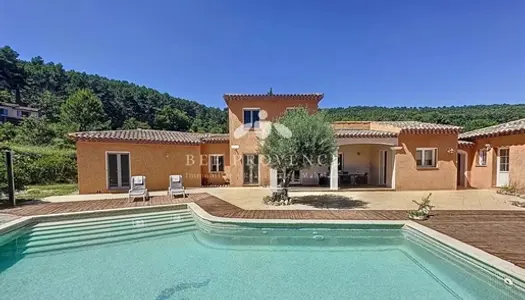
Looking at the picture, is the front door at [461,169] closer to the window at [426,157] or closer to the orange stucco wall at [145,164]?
the window at [426,157]

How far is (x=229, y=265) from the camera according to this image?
22.6 ft

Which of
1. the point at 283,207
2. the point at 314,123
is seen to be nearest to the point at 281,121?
the point at 314,123

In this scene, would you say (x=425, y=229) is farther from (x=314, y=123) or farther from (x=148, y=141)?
(x=148, y=141)

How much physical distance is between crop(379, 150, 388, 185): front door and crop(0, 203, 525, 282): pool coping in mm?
10200

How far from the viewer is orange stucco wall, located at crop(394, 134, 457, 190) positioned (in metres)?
16.4

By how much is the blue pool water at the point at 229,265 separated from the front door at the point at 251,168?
8.51 m

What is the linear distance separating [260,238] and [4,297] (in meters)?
6.40

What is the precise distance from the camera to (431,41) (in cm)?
1730

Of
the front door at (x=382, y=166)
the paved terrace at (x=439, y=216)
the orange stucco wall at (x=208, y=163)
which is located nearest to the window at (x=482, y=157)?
the front door at (x=382, y=166)

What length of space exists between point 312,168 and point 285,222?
340 inches

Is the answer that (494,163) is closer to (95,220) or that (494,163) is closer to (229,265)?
(229,265)

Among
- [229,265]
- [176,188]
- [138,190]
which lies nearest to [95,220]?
[138,190]

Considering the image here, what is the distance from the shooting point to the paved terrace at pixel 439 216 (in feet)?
22.5

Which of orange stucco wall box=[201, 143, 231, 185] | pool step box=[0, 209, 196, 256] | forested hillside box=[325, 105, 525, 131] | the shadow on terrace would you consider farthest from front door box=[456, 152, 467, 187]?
pool step box=[0, 209, 196, 256]
